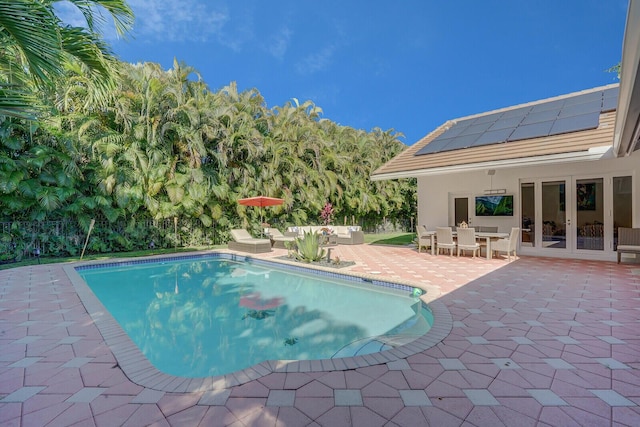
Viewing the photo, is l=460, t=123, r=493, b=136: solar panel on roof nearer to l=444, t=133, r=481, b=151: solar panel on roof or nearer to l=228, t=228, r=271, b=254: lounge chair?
l=444, t=133, r=481, b=151: solar panel on roof

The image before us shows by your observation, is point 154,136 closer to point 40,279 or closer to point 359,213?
point 40,279

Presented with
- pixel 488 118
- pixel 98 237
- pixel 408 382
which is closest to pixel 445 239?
pixel 488 118

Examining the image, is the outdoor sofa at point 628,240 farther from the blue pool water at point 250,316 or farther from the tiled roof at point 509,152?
the blue pool water at point 250,316

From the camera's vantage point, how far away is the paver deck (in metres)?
2.94

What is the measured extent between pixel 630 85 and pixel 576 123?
9.43 m

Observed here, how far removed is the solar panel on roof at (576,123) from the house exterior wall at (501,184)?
127 cm

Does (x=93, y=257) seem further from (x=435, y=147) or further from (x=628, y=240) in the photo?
(x=628, y=240)

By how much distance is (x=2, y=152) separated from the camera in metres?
11.5

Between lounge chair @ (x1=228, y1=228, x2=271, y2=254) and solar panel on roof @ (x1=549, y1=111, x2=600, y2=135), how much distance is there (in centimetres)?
1211

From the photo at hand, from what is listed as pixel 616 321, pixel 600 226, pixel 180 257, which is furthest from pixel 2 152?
pixel 600 226

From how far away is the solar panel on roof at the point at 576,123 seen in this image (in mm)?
11172

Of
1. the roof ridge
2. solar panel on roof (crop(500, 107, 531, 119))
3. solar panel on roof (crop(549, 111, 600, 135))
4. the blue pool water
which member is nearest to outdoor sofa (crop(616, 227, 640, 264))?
solar panel on roof (crop(549, 111, 600, 135))

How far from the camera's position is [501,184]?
45.1 feet

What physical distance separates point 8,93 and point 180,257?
1060 centimetres
